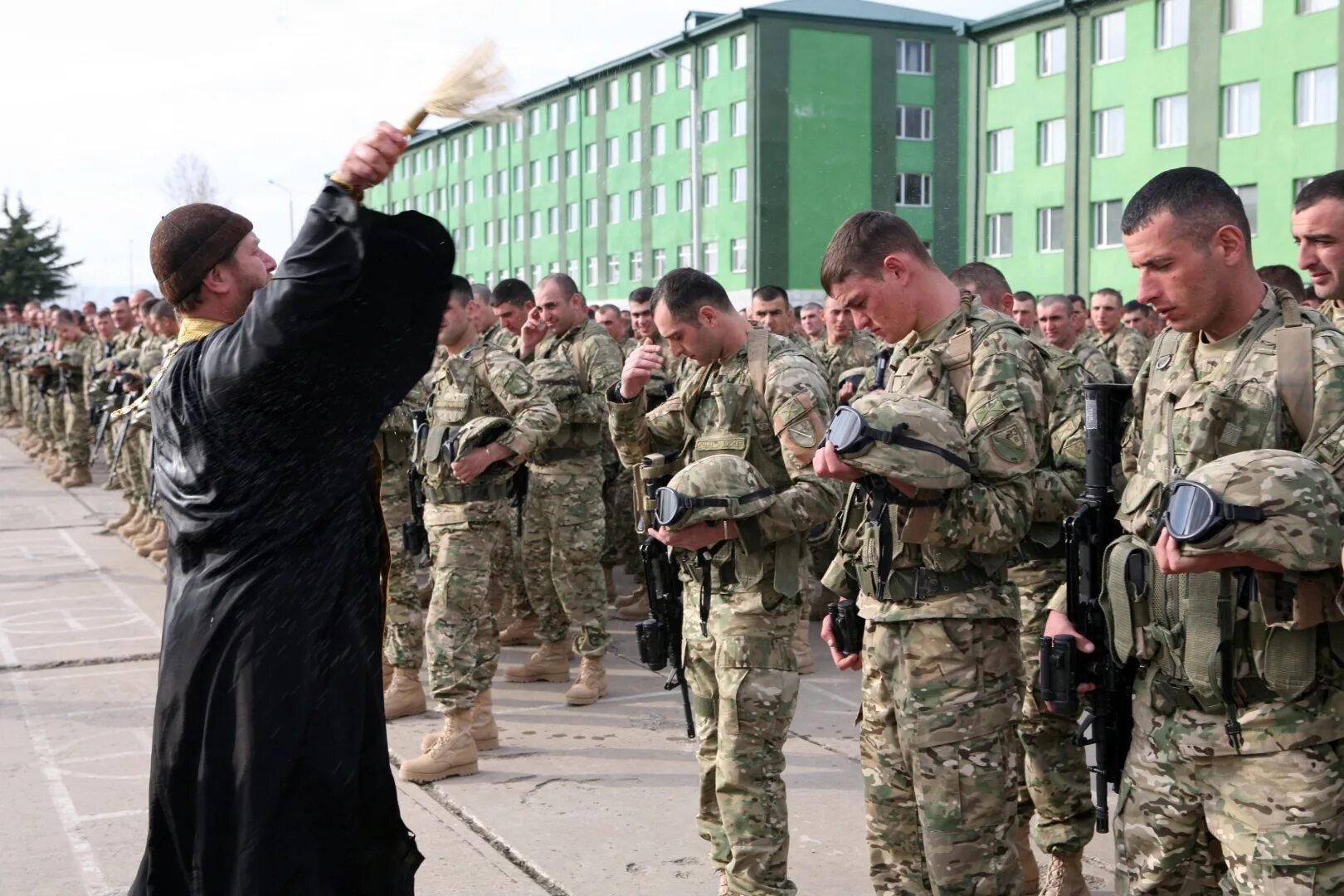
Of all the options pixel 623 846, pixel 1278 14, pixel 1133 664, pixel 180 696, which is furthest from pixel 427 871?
pixel 1278 14

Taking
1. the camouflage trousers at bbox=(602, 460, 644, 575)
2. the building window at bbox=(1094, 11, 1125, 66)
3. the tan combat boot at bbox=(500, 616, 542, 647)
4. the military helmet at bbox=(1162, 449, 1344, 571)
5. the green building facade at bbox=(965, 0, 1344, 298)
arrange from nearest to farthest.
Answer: the military helmet at bbox=(1162, 449, 1344, 571) → the tan combat boot at bbox=(500, 616, 542, 647) → the camouflage trousers at bbox=(602, 460, 644, 575) → the green building facade at bbox=(965, 0, 1344, 298) → the building window at bbox=(1094, 11, 1125, 66)

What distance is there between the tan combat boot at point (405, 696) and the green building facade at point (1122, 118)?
26680 millimetres

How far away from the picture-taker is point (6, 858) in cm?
505

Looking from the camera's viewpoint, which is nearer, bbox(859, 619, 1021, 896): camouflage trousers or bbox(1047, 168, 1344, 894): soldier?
bbox(1047, 168, 1344, 894): soldier

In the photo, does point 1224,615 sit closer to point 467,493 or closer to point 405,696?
point 467,493

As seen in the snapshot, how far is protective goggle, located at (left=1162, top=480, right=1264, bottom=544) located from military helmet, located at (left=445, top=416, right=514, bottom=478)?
3.98 meters

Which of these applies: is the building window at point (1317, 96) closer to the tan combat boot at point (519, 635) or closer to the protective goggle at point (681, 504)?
the tan combat boot at point (519, 635)

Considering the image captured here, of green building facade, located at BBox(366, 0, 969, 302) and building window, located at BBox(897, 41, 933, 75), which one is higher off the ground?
building window, located at BBox(897, 41, 933, 75)

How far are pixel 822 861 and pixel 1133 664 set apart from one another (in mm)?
1936

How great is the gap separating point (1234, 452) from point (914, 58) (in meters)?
45.5

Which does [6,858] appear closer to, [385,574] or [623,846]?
[623,846]

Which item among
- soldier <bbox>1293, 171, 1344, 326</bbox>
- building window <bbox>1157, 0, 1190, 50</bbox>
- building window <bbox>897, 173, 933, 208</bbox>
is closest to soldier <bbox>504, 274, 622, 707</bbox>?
soldier <bbox>1293, 171, 1344, 326</bbox>

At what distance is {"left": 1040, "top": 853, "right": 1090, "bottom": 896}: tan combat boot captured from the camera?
4281mm

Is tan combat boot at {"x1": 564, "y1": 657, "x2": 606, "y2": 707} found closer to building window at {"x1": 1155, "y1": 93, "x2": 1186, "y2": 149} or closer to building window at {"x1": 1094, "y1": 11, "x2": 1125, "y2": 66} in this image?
building window at {"x1": 1155, "y1": 93, "x2": 1186, "y2": 149}
